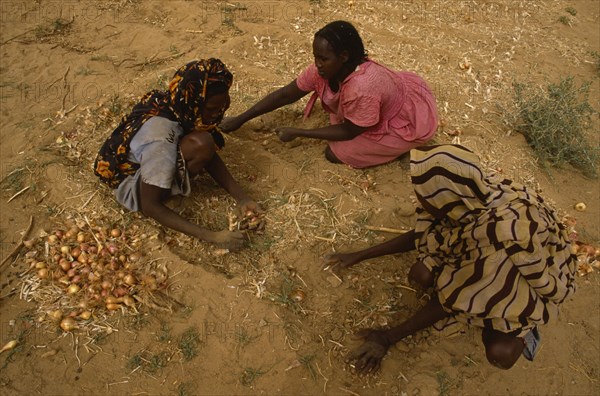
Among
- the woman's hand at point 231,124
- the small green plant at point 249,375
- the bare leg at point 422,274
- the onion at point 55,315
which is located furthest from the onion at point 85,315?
the bare leg at point 422,274

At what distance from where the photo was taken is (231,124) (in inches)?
128

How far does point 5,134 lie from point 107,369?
223 cm

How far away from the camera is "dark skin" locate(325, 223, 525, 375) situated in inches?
79.2

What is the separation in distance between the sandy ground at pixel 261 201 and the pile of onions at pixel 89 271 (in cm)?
7

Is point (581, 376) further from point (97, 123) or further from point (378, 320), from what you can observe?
point (97, 123)

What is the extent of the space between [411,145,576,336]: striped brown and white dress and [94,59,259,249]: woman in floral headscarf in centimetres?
118

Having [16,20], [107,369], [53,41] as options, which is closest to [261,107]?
[107,369]

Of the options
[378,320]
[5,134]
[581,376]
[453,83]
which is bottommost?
[581,376]

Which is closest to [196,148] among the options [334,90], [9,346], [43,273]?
[334,90]

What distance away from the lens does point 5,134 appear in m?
3.37

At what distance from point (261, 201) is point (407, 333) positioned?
128cm

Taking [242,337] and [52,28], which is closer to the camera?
[242,337]

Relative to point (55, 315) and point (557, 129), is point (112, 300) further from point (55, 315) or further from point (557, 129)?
point (557, 129)

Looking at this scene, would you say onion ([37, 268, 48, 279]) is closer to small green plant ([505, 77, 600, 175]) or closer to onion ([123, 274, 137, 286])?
onion ([123, 274, 137, 286])
